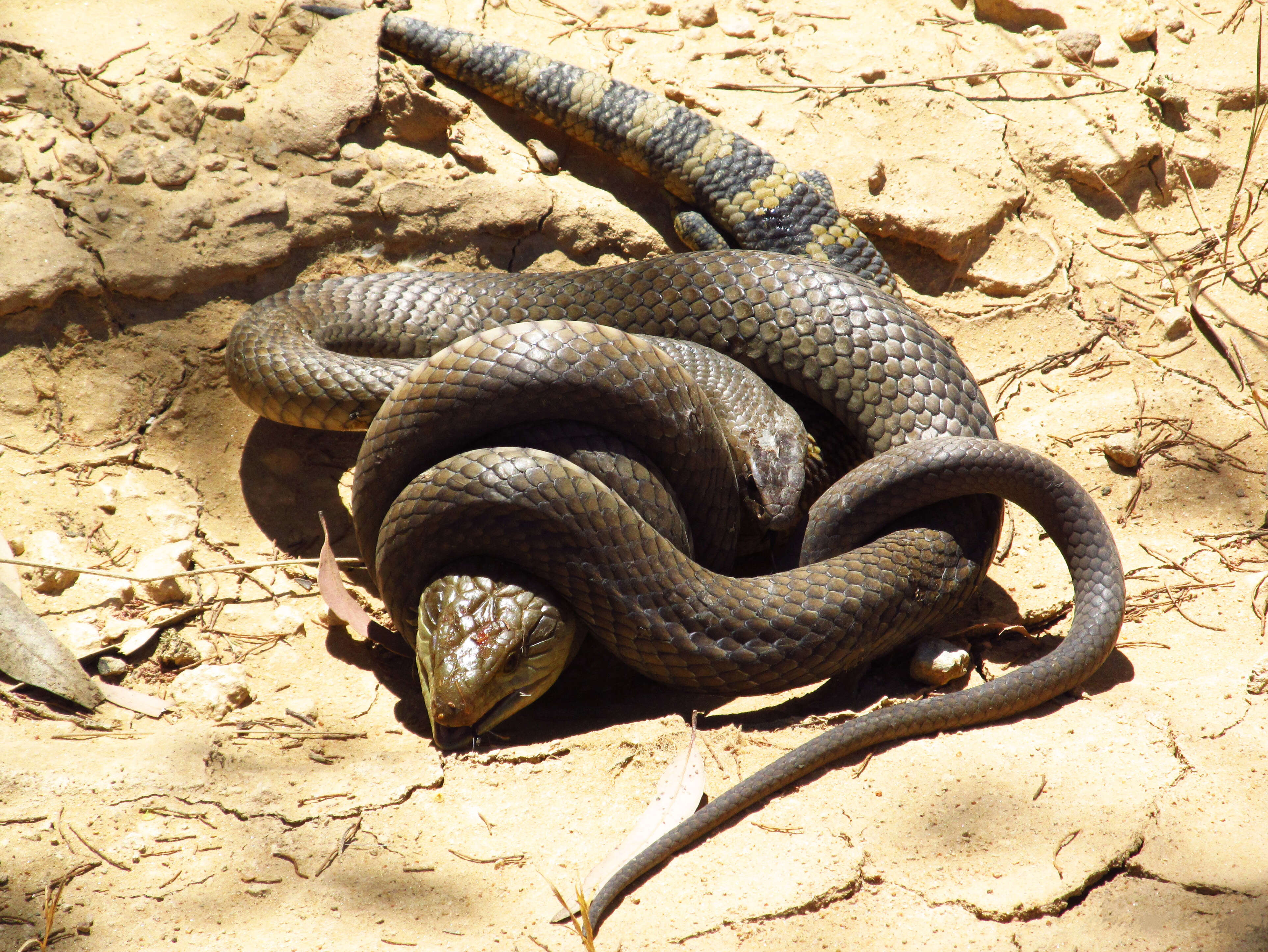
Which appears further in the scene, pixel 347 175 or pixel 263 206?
pixel 347 175

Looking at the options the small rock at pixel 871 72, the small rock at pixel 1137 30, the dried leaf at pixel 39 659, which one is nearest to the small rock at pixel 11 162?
the dried leaf at pixel 39 659

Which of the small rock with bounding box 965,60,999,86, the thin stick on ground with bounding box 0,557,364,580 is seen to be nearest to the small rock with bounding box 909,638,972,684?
the thin stick on ground with bounding box 0,557,364,580

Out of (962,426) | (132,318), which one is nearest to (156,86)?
(132,318)

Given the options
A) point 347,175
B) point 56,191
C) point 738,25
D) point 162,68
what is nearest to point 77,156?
point 56,191

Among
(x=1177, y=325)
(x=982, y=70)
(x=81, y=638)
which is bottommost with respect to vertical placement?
(x=81, y=638)

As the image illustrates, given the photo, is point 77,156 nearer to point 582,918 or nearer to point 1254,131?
point 582,918

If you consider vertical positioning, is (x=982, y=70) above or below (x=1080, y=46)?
below

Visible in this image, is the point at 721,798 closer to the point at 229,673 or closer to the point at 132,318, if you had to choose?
the point at 229,673

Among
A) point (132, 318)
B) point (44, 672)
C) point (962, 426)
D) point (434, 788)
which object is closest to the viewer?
point (434, 788)
